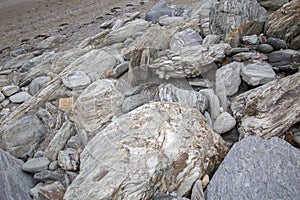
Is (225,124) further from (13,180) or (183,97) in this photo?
(13,180)

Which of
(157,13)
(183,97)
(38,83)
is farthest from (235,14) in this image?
(38,83)

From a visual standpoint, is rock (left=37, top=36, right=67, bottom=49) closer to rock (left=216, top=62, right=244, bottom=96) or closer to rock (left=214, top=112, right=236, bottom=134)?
rock (left=216, top=62, right=244, bottom=96)

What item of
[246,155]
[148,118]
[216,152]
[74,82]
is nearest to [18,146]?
[74,82]

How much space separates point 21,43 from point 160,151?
303 inches

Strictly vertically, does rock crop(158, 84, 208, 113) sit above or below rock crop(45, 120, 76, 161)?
above

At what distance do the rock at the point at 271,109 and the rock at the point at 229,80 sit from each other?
1.00 ft

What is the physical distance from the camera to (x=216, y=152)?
3.18m

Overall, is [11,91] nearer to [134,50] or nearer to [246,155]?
[134,50]

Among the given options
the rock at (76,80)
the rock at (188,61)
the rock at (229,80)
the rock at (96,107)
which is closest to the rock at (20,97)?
the rock at (76,80)

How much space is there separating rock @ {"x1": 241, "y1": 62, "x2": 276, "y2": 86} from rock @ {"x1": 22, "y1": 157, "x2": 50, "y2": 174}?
284cm

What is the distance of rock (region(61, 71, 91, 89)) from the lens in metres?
4.61

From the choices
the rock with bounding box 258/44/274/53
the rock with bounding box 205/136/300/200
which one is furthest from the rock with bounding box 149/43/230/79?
the rock with bounding box 205/136/300/200

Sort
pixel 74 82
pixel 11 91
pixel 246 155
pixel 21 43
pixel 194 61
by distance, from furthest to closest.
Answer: pixel 21 43, pixel 11 91, pixel 74 82, pixel 194 61, pixel 246 155

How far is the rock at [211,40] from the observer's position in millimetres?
4551
